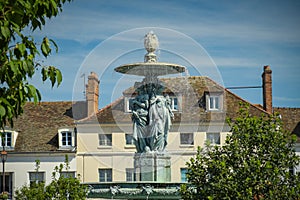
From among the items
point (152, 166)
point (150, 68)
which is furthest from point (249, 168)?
point (150, 68)

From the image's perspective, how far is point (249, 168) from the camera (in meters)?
15.2

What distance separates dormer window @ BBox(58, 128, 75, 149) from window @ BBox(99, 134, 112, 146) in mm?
2255

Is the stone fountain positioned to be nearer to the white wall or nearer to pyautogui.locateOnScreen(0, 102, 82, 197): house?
pyautogui.locateOnScreen(0, 102, 82, 197): house

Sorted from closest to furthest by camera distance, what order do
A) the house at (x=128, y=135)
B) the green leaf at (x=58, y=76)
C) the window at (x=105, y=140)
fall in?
the green leaf at (x=58, y=76), the house at (x=128, y=135), the window at (x=105, y=140)

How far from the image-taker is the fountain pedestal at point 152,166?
1977cm

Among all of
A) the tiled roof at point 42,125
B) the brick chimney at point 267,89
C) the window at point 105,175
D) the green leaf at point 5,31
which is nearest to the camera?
the green leaf at point 5,31

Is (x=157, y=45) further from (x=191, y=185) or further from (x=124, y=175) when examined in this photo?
(x=124, y=175)

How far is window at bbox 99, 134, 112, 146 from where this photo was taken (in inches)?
2066

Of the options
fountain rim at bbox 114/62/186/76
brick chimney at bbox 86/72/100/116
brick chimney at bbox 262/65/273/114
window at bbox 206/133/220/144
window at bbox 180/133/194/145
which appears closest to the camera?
fountain rim at bbox 114/62/186/76

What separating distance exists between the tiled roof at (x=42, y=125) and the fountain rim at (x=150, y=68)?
33.6 meters

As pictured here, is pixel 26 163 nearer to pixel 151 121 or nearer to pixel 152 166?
pixel 152 166

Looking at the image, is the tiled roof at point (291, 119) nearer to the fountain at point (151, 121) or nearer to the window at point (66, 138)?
the window at point (66, 138)

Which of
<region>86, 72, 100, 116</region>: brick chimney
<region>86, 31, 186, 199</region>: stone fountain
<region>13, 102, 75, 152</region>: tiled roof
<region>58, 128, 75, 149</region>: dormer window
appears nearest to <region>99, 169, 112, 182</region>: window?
<region>58, 128, 75, 149</region>: dormer window

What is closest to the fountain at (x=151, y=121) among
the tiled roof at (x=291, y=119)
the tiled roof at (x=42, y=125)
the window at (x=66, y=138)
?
the tiled roof at (x=42, y=125)
